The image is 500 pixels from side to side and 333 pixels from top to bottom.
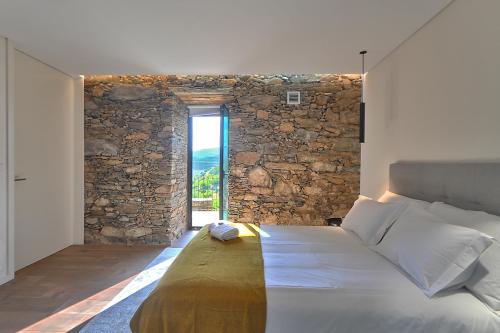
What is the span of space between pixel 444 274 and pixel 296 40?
7.81ft

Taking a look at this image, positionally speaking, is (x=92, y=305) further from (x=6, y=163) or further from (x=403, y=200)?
(x=403, y=200)

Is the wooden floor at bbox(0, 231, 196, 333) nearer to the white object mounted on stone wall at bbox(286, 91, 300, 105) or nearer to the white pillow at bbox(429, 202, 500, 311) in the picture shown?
the white pillow at bbox(429, 202, 500, 311)

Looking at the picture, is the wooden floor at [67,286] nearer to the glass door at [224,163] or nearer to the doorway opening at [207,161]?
the glass door at [224,163]

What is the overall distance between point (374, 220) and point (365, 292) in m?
1.08

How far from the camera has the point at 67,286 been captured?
286cm

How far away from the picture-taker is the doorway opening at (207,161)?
475 centimetres

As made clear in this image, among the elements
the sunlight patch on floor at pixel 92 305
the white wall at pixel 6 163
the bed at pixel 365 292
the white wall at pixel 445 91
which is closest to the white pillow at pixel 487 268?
the bed at pixel 365 292

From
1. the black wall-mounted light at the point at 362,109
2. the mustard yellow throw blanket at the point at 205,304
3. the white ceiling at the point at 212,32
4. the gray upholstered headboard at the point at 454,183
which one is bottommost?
the mustard yellow throw blanket at the point at 205,304

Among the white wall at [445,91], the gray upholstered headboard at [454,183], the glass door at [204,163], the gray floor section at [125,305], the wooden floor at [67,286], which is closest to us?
the gray upholstered headboard at [454,183]

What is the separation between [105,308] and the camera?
2428 mm

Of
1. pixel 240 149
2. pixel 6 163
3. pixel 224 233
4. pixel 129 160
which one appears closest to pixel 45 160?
pixel 6 163

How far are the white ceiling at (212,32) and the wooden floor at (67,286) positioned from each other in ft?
8.14

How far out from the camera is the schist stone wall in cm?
425

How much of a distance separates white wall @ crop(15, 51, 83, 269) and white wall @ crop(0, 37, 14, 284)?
1.17 feet
